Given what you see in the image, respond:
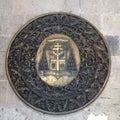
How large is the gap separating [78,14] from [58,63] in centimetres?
71

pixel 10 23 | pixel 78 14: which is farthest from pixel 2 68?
pixel 78 14

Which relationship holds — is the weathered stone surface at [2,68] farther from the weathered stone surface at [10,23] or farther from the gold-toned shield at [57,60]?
the gold-toned shield at [57,60]

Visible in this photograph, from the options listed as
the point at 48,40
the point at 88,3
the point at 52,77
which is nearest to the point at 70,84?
the point at 52,77

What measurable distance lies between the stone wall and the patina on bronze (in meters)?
0.08

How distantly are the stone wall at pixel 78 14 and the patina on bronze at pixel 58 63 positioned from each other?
8 centimetres

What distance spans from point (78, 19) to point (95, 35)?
30 cm

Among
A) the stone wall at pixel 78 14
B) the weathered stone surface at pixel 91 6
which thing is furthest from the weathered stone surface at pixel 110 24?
the weathered stone surface at pixel 91 6

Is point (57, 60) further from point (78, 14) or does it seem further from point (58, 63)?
point (78, 14)

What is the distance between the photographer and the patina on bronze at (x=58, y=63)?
568cm

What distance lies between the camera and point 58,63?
5785mm

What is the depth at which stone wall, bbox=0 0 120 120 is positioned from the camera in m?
5.68

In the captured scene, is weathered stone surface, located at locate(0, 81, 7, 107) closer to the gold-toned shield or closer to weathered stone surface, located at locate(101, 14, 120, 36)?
the gold-toned shield

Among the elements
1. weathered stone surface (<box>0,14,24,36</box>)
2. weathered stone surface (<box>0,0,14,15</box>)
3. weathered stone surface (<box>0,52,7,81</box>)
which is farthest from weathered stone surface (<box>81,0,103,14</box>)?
weathered stone surface (<box>0,52,7,81</box>)

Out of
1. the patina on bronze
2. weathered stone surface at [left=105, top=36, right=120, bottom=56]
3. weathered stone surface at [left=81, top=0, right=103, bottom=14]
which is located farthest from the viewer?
weathered stone surface at [left=81, top=0, right=103, bottom=14]
